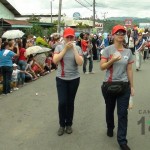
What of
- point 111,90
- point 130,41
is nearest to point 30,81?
point 111,90

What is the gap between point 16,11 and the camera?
127 feet

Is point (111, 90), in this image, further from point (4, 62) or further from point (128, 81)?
point (4, 62)

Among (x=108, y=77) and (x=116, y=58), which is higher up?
(x=116, y=58)

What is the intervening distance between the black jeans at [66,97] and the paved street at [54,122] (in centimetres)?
30

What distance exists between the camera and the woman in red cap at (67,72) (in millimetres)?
6395

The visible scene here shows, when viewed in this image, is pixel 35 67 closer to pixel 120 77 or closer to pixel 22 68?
pixel 22 68

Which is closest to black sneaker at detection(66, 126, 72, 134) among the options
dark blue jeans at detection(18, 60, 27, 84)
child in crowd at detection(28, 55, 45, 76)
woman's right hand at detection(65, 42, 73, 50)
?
woman's right hand at detection(65, 42, 73, 50)

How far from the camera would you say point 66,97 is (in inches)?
262

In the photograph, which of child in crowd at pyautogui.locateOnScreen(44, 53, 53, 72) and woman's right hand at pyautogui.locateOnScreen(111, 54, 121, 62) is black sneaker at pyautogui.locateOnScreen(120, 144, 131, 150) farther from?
child in crowd at pyautogui.locateOnScreen(44, 53, 53, 72)

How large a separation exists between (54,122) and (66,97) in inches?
44.4

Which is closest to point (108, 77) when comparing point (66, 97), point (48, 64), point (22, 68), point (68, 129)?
point (66, 97)

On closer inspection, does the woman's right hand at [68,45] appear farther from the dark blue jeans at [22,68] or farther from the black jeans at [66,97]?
the dark blue jeans at [22,68]

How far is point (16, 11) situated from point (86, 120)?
32.7 metres

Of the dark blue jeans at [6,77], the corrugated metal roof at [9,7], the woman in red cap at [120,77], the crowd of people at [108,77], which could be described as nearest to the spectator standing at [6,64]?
the dark blue jeans at [6,77]
